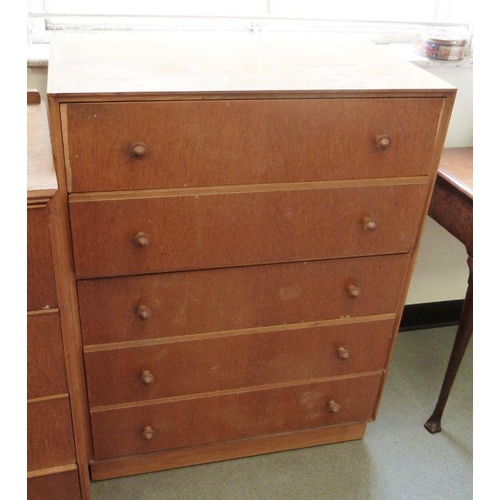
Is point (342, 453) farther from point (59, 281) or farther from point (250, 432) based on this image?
point (59, 281)

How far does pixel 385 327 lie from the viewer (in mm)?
1523

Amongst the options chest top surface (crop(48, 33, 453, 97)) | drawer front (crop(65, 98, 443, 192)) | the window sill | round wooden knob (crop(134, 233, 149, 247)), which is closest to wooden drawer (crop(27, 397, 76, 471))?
round wooden knob (crop(134, 233, 149, 247))

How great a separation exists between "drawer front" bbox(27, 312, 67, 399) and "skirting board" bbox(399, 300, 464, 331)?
54.0 inches

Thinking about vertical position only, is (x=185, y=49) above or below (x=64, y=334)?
above

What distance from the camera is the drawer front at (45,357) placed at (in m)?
1.11

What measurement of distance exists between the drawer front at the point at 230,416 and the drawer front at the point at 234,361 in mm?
40

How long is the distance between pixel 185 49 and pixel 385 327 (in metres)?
0.84

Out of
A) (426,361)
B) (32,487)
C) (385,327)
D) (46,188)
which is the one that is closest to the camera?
(46,188)

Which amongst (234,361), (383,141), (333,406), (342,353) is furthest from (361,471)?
(383,141)

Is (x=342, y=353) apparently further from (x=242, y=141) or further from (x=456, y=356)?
(x=242, y=141)

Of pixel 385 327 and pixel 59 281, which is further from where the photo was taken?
pixel 385 327

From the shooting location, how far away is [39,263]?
3.41ft

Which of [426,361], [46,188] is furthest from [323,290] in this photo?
[426,361]

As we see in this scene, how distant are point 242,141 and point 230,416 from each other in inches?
29.5
